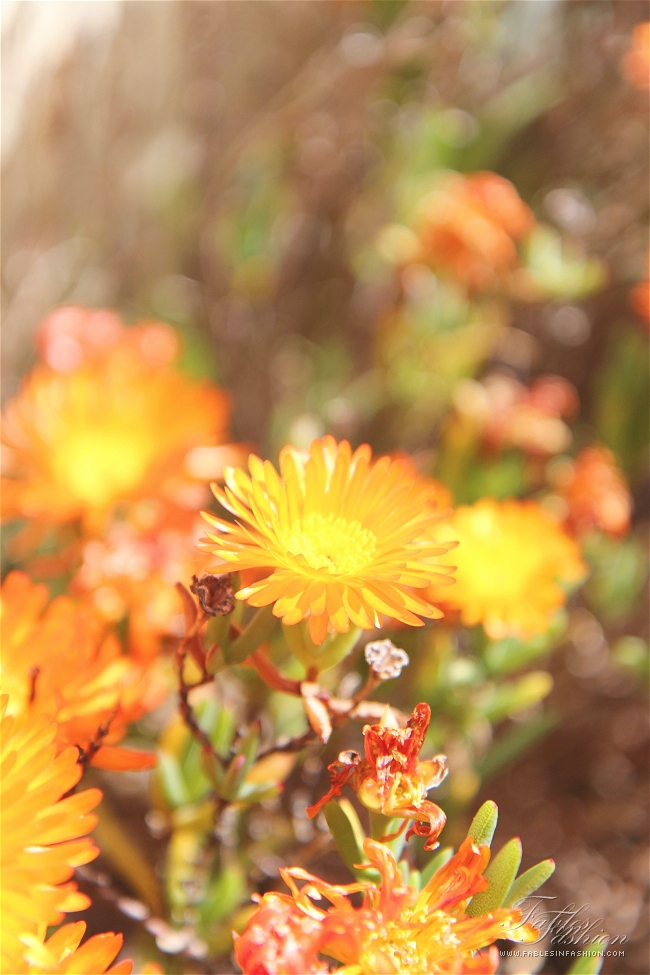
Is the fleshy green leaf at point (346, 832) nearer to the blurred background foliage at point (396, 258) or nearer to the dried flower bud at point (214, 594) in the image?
the dried flower bud at point (214, 594)

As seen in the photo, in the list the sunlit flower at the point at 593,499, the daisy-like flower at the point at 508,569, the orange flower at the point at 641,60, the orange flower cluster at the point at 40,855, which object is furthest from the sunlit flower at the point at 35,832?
the orange flower at the point at 641,60

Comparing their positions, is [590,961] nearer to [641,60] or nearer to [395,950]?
[395,950]

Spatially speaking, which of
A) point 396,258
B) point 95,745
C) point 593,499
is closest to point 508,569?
point 593,499

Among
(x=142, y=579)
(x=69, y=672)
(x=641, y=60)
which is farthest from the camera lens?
(x=641, y=60)

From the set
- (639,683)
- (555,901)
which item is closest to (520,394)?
(639,683)

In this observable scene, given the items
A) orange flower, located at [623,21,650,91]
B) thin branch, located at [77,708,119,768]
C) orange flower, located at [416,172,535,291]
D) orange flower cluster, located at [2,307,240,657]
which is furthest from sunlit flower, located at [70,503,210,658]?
orange flower, located at [623,21,650,91]
